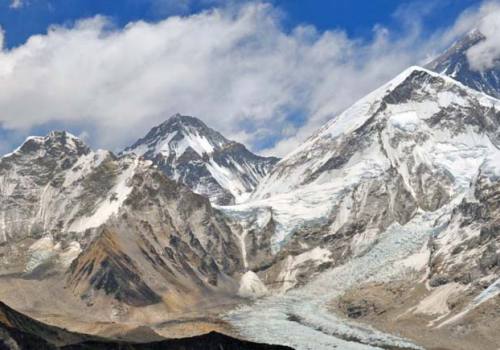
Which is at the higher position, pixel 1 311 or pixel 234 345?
pixel 1 311

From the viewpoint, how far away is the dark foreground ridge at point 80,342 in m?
115

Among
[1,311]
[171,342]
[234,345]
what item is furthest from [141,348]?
[1,311]

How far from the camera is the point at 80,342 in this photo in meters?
130

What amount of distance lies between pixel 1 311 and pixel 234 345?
1460 inches

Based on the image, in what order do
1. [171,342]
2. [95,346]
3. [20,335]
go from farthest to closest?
[171,342] < [95,346] < [20,335]

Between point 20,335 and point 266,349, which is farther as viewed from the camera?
point 266,349

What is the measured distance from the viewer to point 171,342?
13412cm

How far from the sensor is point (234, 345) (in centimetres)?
12950

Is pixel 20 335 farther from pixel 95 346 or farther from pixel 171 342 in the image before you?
pixel 171 342

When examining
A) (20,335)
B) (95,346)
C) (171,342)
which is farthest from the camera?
(171,342)

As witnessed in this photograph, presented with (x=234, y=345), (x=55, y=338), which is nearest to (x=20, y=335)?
(x=55, y=338)

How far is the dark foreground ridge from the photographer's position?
4518 inches

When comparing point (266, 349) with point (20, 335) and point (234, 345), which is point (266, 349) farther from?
point (20, 335)

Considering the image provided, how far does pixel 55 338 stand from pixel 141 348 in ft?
57.0
